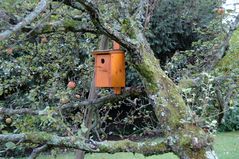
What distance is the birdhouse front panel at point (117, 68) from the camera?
127 inches

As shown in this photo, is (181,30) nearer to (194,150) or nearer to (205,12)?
(205,12)

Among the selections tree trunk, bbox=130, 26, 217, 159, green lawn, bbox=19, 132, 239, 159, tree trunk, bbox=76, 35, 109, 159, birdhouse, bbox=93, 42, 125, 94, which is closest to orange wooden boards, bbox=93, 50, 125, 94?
birdhouse, bbox=93, 42, 125, 94

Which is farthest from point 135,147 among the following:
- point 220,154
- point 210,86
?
point 220,154

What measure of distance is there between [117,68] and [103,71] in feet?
0.46

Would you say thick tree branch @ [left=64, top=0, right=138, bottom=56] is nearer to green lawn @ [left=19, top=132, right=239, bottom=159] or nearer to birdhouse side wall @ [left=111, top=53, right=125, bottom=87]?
birdhouse side wall @ [left=111, top=53, right=125, bottom=87]

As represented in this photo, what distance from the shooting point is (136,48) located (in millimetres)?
2521

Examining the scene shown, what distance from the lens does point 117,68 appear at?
3.36 meters

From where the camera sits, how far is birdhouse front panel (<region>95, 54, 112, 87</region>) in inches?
132

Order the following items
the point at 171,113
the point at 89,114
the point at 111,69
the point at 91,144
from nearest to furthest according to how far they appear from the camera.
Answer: the point at 91,144 → the point at 171,113 → the point at 111,69 → the point at 89,114

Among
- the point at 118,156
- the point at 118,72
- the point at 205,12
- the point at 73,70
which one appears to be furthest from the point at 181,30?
the point at 118,72


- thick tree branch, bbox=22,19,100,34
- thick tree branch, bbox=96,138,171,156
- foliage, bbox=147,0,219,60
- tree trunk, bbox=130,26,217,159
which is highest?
foliage, bbox=147,0,219,60

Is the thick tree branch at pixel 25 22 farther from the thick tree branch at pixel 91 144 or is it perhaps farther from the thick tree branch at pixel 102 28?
the thick tree branch at pixel 91 144

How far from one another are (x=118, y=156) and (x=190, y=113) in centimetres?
538

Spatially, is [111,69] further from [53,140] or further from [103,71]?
[53,140]
